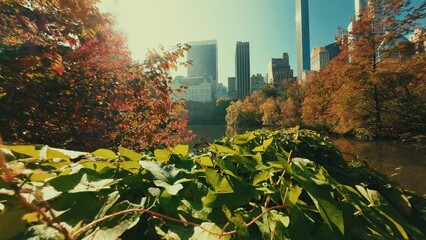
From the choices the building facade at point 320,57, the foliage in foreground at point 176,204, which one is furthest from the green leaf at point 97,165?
the building facade at point 320,57

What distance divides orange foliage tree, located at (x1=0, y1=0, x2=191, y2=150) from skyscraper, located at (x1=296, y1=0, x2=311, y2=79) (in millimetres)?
153110

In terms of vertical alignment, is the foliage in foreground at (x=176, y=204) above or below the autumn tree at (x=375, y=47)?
below

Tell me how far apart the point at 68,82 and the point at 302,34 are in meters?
176

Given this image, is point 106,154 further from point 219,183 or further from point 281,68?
point 281,68

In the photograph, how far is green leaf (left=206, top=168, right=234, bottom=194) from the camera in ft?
2.09

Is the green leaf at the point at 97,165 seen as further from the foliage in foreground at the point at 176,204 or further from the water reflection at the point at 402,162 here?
the water reflection at the point at 402,162

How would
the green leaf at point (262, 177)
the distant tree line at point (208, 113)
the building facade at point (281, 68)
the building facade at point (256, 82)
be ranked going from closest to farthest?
the green leaf at point (262, 177), the distant tree line at point (208, 113), the building facade at point (281, 68), the building facade at point (256, 82)

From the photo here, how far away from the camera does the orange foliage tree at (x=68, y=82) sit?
8.91ft

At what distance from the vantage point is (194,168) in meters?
0.80

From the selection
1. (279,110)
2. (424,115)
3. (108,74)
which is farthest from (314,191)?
(279,110)

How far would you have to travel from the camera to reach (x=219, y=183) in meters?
0.65

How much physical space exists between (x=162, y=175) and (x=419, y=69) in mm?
18248

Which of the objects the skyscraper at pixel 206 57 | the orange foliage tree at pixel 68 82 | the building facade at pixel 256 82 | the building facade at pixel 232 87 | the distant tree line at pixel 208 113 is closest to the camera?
the orange foliage tree at pixel 68 82

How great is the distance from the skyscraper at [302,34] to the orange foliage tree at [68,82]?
153110mm
